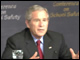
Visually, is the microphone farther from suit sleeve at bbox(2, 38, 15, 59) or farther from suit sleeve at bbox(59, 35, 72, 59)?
suit sleeve at bbox(59, 35, 72, 59)


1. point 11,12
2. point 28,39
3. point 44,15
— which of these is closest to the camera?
point 44,15

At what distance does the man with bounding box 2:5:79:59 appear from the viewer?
1984 mm

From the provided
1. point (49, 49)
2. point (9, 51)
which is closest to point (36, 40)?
point (49, 49)

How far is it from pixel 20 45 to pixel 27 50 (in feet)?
0.32

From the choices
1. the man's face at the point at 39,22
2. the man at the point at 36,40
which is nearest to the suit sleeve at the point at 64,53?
the man at the point at 36,40

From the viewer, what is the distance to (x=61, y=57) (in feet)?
7.06

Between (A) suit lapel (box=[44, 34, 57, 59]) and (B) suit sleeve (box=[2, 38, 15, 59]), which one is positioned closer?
(B) suit sleeve (box=[2, 38, 15, 59])

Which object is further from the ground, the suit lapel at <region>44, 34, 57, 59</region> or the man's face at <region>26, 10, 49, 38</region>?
the man's face at <region>26, 10, 49, 38</region>

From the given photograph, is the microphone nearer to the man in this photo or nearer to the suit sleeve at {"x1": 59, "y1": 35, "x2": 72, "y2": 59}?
the man

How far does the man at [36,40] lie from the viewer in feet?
6.51

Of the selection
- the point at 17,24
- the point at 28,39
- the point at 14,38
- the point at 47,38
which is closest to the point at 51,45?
the point at 47,38

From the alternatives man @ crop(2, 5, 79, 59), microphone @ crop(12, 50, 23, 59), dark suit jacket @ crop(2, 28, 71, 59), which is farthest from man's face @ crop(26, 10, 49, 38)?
microphone @ crop(12, 50, 23, 59)

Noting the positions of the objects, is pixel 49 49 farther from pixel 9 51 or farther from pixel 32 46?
pixel 9 51

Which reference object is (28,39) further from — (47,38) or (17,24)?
(17,24)
